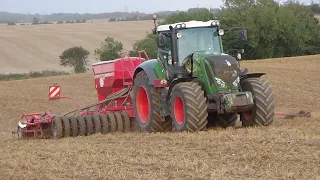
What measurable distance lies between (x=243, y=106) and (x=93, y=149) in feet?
9.08

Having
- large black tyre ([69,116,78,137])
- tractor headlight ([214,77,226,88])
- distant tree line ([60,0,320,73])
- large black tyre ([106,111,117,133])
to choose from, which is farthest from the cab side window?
distant tree line ([60,0,320,73])

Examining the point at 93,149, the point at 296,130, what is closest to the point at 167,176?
the point at 93,149

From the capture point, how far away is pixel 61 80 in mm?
28984

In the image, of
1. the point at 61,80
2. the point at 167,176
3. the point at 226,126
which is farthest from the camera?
the point at 61,80

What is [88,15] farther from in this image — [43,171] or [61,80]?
[43,171]

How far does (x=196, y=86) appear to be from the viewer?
10117 mm

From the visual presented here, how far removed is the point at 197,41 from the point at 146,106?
1.78 metres

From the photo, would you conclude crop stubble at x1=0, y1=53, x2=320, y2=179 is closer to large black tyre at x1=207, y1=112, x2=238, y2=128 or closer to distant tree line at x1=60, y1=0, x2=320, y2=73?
large black tyre at x1=207, y1=112, x2=238, y2=128

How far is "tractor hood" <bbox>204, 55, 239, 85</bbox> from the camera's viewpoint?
10.2 meters

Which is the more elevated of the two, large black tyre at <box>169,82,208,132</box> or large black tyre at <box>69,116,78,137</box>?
large black tyre at <box>169,82,208,132</box>

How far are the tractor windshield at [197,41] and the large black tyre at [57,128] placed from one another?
2.71 m

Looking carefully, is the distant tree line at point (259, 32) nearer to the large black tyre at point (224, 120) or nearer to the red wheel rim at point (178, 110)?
the large black tyre at point (224, 120)

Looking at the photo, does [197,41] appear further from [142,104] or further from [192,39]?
[142,104]

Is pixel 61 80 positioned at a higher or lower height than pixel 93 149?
lower
